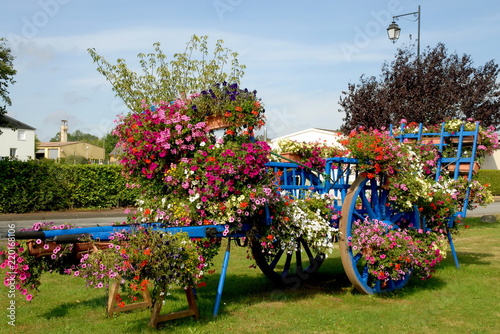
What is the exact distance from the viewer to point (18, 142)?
54.3 meters

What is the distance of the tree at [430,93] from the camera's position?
1625 centimetres

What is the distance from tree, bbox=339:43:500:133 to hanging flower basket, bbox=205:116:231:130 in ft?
38.2

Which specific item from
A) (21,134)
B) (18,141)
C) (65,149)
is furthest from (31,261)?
(65,149)

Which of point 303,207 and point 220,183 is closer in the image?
point 220,183

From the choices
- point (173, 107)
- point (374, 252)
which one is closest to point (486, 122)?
point (374, 252)

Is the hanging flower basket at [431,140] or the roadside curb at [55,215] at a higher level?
the hanging flower basket at [431,140]

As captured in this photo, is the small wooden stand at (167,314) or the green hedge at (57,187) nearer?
the small wooden stand at (167,314)

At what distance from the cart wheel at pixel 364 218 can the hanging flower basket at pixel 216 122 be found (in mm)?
1909

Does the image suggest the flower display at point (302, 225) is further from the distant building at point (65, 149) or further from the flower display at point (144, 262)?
the distant building at point (65, 149)

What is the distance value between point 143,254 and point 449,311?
149 inches

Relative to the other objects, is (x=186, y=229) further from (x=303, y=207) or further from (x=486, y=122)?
(x=486, y=122)

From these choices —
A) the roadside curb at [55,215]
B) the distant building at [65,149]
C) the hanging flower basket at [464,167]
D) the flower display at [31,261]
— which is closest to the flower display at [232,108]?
the flower display at [31,261]

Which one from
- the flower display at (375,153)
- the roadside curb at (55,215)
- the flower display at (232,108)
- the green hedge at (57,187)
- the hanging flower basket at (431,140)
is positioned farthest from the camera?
the green hedge at (57,187)

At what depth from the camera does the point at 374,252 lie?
661 cm
